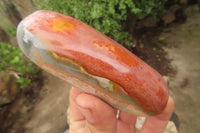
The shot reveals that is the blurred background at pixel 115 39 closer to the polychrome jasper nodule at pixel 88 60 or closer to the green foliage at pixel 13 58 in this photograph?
the green foliage at pixel 13 58

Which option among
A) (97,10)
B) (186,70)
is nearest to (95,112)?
(97,10)

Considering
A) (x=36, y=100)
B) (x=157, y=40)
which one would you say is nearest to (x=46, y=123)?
(x=36, y=100)

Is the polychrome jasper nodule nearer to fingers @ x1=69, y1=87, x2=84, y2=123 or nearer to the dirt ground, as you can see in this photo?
fingers @ x1=69, y1=87, x2=84, y2=123

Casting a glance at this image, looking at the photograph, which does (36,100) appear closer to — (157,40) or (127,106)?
(127,106)

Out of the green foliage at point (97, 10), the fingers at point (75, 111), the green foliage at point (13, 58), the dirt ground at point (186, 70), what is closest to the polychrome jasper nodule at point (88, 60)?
the fingers at point (75, 111)

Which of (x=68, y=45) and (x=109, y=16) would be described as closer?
(x=68, y=45)
